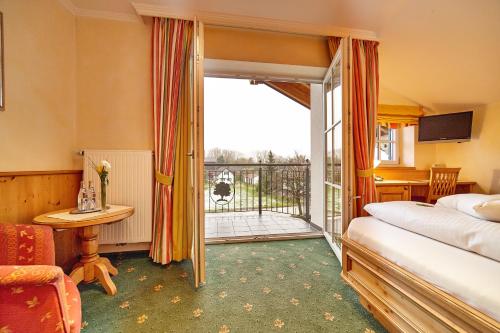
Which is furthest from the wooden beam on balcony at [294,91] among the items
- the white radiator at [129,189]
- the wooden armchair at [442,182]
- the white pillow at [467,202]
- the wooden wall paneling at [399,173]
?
the white pillow at [467,202]

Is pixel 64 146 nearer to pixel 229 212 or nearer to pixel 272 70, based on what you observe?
pixel 272 70

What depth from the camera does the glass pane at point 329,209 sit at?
2.54m

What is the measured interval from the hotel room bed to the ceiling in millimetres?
1870

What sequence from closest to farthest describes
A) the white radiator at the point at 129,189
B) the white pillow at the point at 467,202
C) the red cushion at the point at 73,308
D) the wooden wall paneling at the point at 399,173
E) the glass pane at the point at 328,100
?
the red cushion at the point at 73,308 < the white pillow at the point at 467,202 < the white radiator at the point at 129,189 < the glass pane at the point at 328,100 < the wooden wall paneling at the point at 399,173

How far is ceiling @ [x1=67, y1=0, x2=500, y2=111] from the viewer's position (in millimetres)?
2023

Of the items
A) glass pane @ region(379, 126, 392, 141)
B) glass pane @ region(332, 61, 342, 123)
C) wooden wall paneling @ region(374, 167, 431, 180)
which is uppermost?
glass pane @ region(332, 61, 342, 123)

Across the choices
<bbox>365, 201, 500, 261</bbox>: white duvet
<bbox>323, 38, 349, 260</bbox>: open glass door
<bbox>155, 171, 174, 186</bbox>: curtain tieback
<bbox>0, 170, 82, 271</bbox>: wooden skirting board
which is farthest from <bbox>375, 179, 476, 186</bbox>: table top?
<bbox>0, 170, 82, 271</bbox>: wooden skirting board

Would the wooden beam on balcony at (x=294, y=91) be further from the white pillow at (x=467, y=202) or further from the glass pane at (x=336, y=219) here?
the white pillow at (x=467, y=202)

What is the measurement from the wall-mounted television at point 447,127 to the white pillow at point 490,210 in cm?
266

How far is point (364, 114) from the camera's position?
2330 millimetres

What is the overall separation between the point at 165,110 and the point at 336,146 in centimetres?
171

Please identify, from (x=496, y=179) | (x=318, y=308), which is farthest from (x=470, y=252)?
(x=496, y=179)

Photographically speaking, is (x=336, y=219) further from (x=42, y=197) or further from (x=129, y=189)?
(x=42, y=197)

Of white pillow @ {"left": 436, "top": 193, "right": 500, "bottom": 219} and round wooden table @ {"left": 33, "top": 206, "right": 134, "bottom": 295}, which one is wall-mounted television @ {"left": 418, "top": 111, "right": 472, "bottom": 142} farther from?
round wooden table @ {"left": 33, "top": 206, "right": 134, "bottom": 295}
